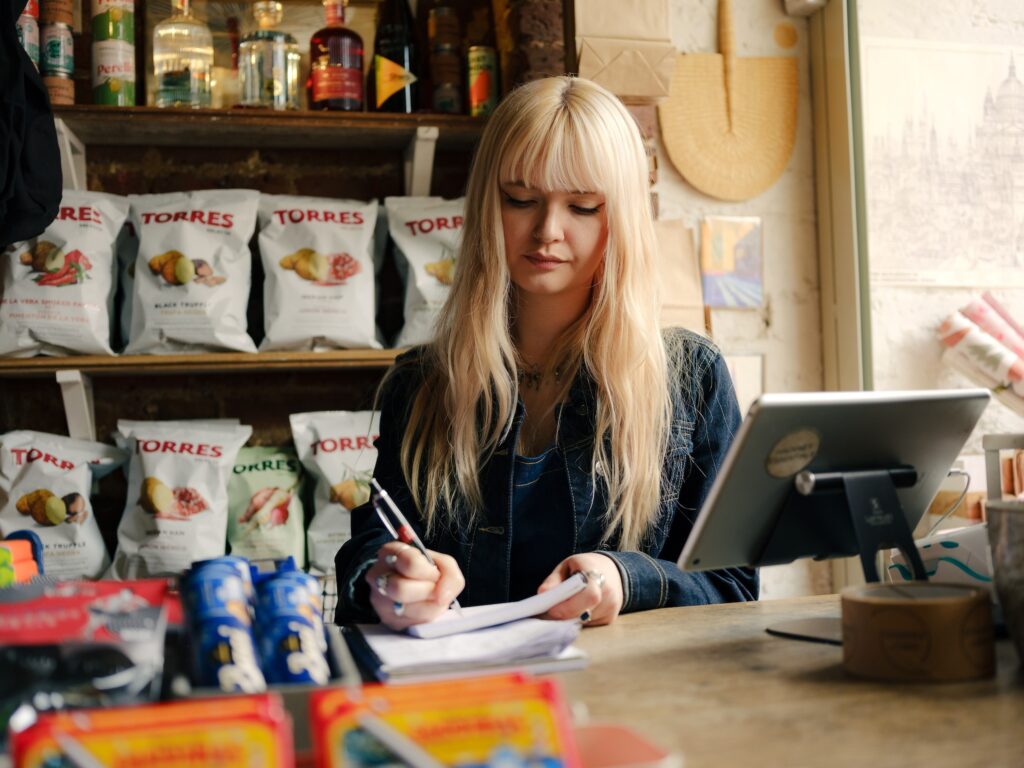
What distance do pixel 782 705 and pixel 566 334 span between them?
3.20 feet

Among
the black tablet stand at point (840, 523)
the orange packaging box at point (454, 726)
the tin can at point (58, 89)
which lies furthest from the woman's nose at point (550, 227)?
the tin can at point (58, 89)

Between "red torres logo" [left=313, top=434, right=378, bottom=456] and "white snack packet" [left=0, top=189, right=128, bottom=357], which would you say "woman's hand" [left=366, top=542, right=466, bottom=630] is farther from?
"white snack packet" [left=0, top=189, right=128, bottom=357]

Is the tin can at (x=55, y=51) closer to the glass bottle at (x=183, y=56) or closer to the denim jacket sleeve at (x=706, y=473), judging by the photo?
the glass bottle at (x=183, y=56)

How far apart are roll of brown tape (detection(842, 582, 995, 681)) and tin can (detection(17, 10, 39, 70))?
2195 mm

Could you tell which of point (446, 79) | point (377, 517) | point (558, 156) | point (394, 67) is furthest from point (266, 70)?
point (377, 517)

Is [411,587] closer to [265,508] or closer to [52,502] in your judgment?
[265,508]

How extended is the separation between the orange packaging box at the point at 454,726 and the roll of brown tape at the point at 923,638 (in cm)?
42

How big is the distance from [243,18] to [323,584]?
140 centimetres

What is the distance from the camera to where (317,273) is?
95.3 inches

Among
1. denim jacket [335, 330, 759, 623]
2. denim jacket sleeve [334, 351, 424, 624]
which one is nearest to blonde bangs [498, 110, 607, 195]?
denim jacket [335, 330, 759, 623]

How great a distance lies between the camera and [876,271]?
8.77ft

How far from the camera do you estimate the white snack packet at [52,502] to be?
7.55ft

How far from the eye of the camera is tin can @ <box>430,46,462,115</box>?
2506 mm

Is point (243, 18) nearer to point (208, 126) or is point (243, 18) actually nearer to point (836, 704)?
point (208, 126)
